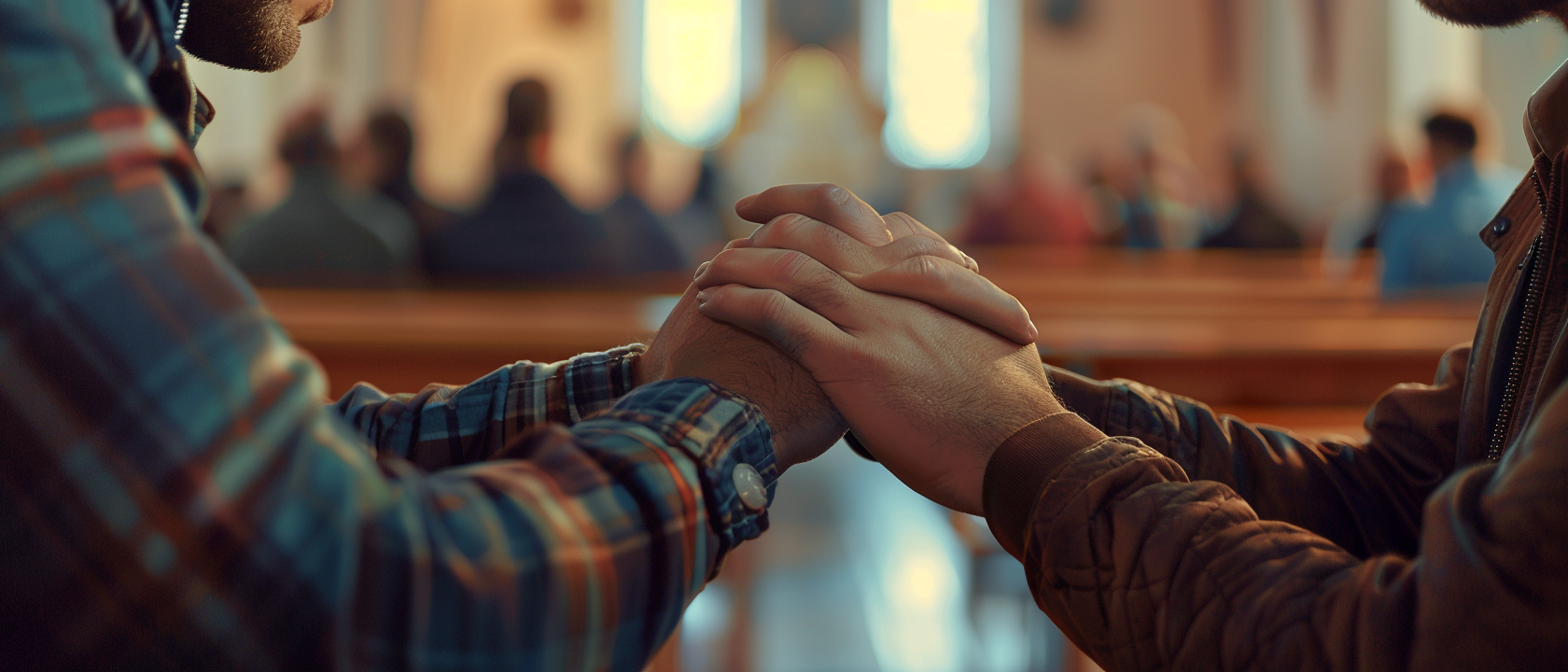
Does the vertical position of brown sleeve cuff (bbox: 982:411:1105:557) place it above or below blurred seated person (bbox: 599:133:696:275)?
above

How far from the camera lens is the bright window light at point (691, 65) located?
458 inches

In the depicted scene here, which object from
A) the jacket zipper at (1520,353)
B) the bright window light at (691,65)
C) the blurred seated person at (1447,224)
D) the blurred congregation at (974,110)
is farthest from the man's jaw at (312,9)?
the bright window light at (691,65)

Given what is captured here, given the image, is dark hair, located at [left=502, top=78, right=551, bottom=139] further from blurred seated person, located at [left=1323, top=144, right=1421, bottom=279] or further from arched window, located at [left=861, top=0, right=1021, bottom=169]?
arched window, located at [left=861, top=0, right=1021, bottom=169]

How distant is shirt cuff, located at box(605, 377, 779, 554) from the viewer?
623mm

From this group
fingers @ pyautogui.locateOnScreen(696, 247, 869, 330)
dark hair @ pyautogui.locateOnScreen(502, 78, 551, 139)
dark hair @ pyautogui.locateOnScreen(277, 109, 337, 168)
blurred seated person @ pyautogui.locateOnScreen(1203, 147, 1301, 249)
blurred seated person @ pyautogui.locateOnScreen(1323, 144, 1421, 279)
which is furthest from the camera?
blurred seated person @ pyautogui.locateOnScreen(1203, 147, 1301, 249)

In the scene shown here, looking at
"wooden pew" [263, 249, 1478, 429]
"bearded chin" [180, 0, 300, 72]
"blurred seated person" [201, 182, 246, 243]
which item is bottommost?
"blurred seated person" [201, 182, 246, 243]

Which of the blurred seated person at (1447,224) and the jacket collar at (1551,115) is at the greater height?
the jacket collar at (1551,115)

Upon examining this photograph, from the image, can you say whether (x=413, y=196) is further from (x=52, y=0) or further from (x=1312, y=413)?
(x=52, y=0)

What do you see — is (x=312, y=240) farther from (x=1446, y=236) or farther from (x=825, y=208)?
(x=1446, y=236)

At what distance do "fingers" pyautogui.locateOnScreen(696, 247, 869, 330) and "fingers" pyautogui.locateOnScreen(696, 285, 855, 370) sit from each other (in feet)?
0.05

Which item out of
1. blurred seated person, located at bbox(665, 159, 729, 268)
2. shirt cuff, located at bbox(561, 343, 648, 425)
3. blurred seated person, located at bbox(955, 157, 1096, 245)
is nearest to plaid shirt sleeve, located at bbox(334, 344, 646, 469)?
shirt cuff, located at bbox(561, 343, 648, 425)

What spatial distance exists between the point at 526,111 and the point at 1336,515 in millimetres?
2786

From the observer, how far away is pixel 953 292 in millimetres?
857

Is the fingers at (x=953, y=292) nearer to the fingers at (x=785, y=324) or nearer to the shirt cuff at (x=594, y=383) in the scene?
the fingers at (x=785, y=324)
